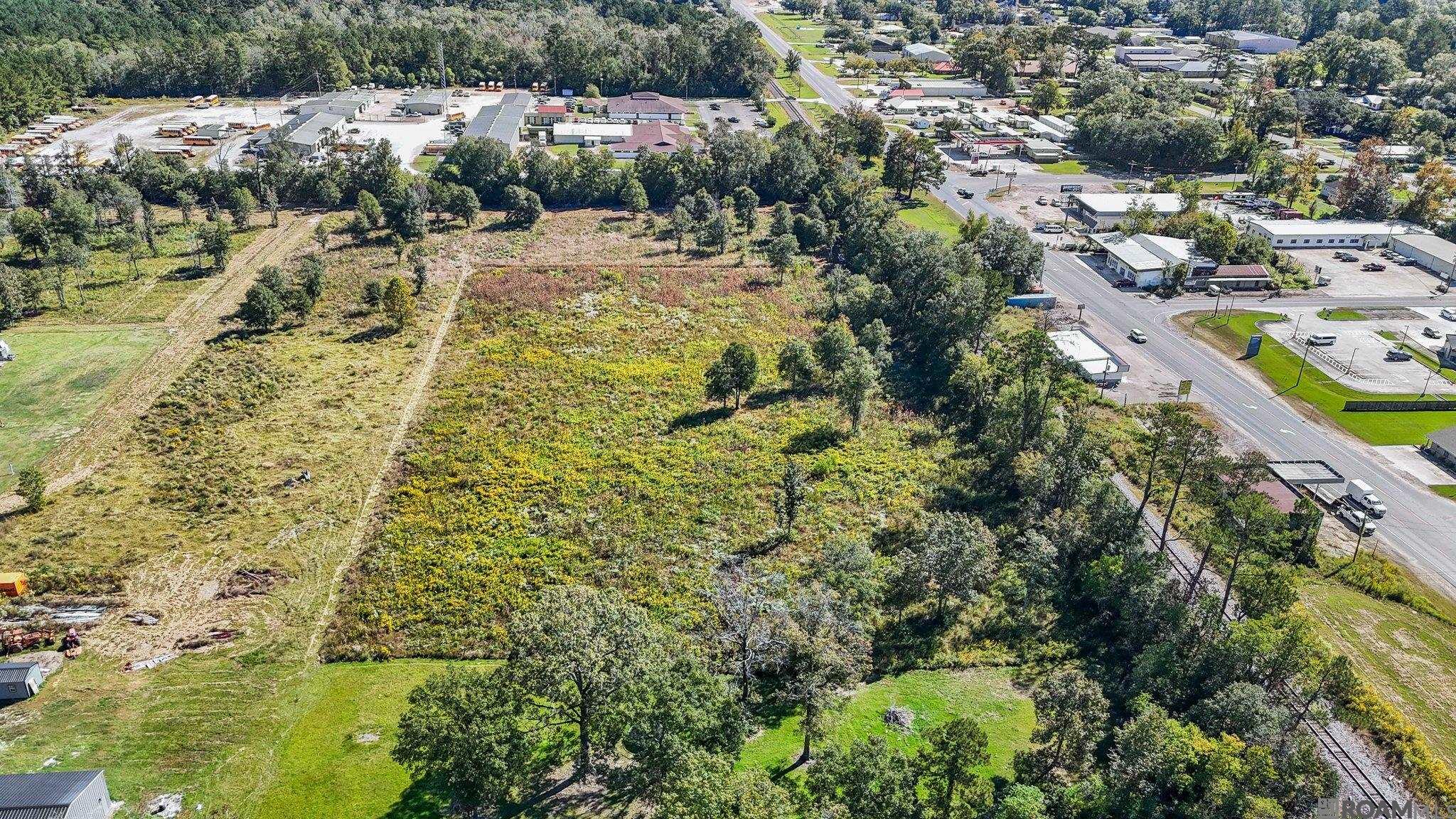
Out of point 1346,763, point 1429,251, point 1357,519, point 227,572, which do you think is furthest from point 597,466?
point 1429,251

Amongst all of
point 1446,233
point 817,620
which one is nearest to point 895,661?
point 817,620

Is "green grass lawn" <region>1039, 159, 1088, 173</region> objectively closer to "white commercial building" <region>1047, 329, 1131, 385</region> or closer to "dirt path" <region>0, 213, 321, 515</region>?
"white commercial building" <region>1047, 329, 1131, 385</region>

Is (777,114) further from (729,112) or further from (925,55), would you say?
(925,55)

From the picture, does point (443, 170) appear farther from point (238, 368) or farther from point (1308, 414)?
point (1308, 414)

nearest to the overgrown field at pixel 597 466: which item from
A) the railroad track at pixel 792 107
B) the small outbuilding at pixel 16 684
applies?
the small outbuilding at pixel 16 684

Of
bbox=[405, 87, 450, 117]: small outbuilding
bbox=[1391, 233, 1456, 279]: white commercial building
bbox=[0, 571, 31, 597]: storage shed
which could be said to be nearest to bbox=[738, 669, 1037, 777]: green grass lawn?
bbox=[0, 571, 31, 597]: storage shed
